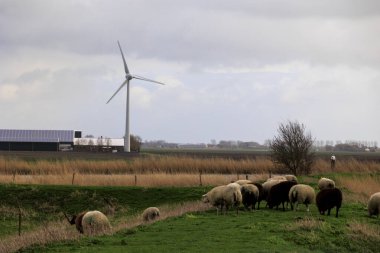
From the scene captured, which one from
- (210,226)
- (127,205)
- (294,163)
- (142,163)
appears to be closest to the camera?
(210,226)

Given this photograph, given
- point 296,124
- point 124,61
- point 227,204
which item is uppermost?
point 124,61

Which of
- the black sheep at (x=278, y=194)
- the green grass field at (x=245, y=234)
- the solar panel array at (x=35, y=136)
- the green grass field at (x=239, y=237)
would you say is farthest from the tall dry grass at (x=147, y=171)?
the solar panel array at (x=35, y=136)

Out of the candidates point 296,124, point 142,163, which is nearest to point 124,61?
point 142,163

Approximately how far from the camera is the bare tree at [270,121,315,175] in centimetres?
4444

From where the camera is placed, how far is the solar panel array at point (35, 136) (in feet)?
329

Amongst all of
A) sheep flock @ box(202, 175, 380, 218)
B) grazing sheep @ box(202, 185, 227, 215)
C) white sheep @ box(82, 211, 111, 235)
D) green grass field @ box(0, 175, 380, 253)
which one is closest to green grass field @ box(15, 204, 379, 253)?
green grass field @ box(0, 175, 380, 253)

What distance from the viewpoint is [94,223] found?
768 inches

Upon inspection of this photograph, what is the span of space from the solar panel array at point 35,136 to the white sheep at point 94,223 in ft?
272

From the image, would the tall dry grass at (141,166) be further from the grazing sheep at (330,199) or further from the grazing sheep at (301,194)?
the grazing sheep at (330,199)

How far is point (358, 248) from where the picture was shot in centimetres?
1561

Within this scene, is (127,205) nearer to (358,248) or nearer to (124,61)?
(358,248)

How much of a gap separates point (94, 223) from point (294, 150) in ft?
90.7

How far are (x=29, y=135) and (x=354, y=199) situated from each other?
8213cm

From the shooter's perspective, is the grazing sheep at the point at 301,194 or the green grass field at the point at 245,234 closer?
the green grass field at the point at 245,234
